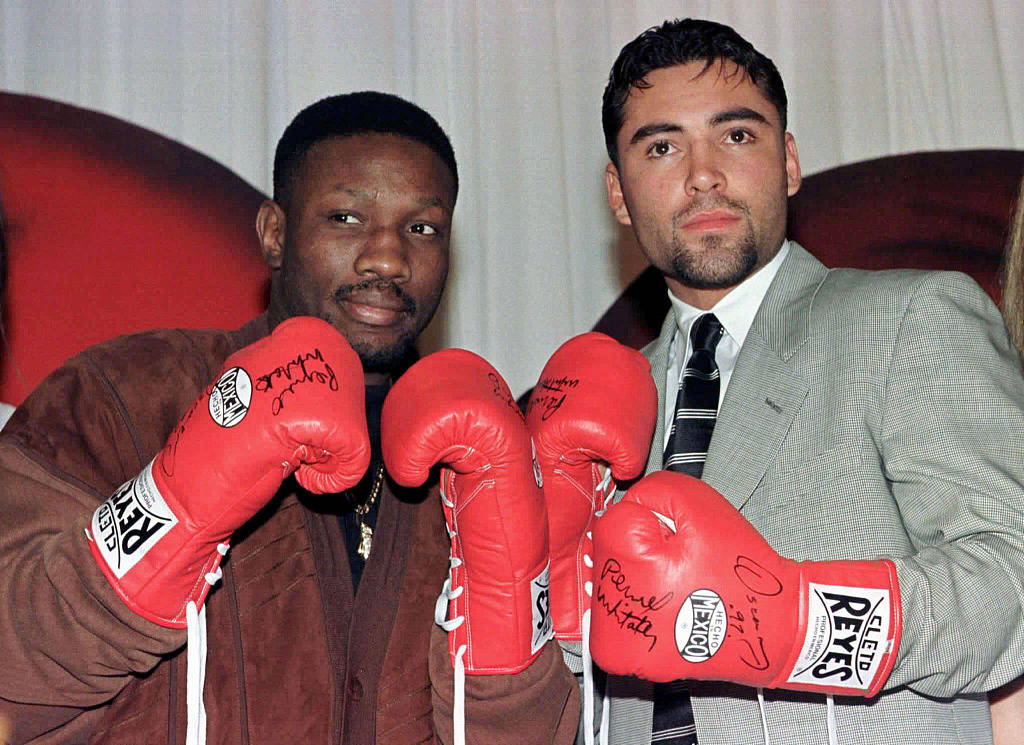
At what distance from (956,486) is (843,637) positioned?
0.92 feet

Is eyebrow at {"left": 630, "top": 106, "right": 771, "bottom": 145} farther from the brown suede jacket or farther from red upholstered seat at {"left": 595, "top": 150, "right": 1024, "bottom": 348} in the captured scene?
red upholstered seat at {"left": 595, "top": 150, "right": 1024, "bottom": 348}

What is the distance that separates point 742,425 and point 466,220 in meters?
1.27

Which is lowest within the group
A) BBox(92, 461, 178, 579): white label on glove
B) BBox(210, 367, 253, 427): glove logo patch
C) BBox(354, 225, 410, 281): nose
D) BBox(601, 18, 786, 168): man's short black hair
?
BBox(92, 461, 178, 579): white label on glove

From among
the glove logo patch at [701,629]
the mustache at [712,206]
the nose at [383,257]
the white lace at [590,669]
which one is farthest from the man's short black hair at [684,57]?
the glove logo patch at [701,629]

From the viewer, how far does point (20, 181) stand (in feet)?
8.11

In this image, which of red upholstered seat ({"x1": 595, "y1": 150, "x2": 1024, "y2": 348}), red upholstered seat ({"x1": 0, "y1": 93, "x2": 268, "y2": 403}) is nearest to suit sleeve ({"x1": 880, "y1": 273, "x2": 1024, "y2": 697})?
red upholstered seat ({"x1": 595, "y1": 150, "x2": 1024, "y2": 348})

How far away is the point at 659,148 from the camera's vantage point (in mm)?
1881

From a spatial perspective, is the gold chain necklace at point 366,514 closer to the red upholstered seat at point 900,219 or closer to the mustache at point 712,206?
the mustache at point 712,206

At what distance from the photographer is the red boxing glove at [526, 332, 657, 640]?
1573 mm

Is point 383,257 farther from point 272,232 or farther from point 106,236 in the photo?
point 106,236

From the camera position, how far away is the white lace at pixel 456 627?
58.5 inches

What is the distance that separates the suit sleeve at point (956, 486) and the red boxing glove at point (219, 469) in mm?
749
